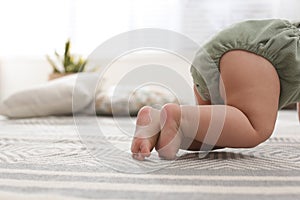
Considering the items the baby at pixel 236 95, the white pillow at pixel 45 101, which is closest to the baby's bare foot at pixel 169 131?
the baby at pixel 236 95

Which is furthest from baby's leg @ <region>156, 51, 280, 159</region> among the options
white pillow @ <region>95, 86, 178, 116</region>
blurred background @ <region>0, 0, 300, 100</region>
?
blurred background @ <region>0, 0, 300, 100</region>

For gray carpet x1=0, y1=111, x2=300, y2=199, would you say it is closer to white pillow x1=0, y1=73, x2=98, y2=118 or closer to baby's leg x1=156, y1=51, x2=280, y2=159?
baby's leg x1=156, y1=51, x2=280, y2=159

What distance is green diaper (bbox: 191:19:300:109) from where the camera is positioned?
984 mm

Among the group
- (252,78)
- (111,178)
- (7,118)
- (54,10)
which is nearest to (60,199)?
(111,178)

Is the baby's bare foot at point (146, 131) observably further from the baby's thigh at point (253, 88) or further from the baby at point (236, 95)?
the baby's thigh at point (253, 88)

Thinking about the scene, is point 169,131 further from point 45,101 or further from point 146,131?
point 45,101

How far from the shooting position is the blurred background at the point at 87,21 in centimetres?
304

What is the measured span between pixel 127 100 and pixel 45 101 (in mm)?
353

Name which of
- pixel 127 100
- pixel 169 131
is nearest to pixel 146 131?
pixel 169 131

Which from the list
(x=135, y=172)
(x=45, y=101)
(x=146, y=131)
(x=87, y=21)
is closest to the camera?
(x=135, y=172)

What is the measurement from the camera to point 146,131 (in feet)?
2.97

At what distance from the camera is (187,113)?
3.00 ft

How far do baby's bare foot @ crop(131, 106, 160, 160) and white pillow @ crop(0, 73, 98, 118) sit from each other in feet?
3.56

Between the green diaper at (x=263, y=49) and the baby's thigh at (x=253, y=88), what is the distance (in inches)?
0.8
